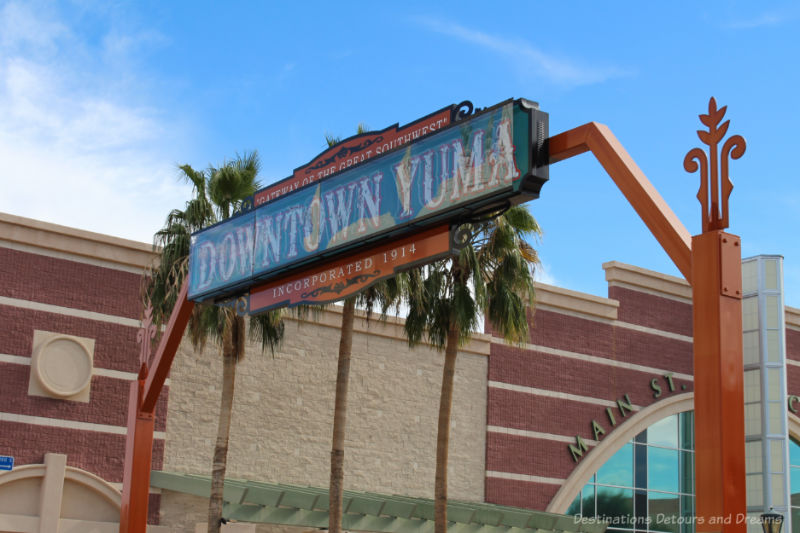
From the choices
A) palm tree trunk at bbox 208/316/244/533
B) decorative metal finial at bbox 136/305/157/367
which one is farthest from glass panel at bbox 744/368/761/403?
decorative metal finial at bbox 136/305/157/367

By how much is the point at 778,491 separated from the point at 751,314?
6.35 meters

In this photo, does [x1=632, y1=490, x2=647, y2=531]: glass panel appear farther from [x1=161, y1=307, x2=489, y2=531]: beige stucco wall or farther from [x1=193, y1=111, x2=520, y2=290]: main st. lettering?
[x1=193, y1=111, x2=520, y2=290]: main st. lettering

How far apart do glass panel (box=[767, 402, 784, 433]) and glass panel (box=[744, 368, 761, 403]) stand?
21.2 inches

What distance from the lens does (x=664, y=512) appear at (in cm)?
3631

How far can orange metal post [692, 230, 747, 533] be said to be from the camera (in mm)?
9305

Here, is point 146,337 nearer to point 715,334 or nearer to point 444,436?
point 444,436

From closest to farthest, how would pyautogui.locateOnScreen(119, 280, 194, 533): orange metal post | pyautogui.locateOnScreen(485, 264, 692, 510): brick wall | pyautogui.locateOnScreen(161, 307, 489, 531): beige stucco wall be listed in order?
pyautogui.locateOnScreen(119, 280, 194, 533): orange metal post, pyautogui.locateOnScreen(161, 307, 489, 531): beige stucco wall, pyautogui.locateOnScreen(485, 264, 692, 510): brick wall

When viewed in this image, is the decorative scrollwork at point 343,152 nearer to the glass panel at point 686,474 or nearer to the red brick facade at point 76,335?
the red brick facade at point 76,335

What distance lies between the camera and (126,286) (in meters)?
27.5

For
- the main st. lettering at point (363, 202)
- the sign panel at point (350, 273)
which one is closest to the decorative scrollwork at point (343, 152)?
the main st. lettering at point (363, 202)

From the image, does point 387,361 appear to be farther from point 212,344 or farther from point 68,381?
point 68,381

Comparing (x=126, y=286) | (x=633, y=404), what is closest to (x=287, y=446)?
(x=126, y=286)

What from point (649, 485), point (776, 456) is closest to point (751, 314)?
point (776, 456)

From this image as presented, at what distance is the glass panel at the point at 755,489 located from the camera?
37594 millimetres
